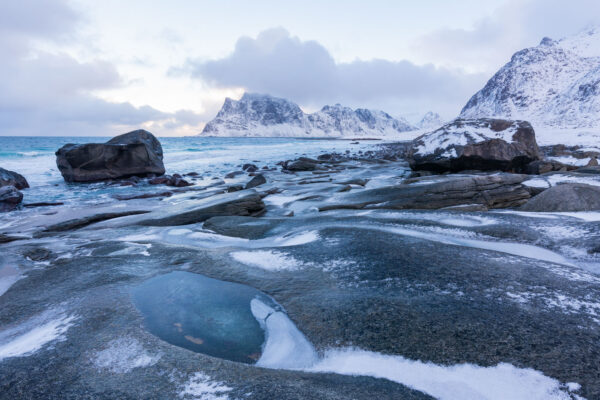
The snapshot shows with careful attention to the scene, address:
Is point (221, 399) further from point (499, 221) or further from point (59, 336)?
point (499, 221)

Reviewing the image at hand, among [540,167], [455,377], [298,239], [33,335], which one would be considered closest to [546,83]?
[540,167]

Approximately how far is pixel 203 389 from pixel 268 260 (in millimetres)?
1676

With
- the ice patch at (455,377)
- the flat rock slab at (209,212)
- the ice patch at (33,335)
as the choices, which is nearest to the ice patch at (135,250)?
the ice patch at (33,335)

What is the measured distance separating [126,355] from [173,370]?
1.10ft

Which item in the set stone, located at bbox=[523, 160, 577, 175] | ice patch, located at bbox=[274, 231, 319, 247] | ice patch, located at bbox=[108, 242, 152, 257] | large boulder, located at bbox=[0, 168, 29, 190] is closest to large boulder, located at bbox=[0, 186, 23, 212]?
large boulder, located at bbox=[0, 168, 29, 190]

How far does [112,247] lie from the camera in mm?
3838

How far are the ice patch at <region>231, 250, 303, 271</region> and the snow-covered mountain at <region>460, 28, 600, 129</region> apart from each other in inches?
3052

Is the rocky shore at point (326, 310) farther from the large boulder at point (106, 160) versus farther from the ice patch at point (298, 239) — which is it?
the large boulder at point (106, 160)

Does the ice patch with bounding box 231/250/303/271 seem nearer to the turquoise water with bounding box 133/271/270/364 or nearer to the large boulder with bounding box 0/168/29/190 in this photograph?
the turquoise water with bounding box 133/271/270/364

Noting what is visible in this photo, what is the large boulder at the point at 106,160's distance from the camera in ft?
46.5

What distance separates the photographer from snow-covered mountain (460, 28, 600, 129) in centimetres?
6625

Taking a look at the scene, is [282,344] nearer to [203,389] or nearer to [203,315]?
[203,389]

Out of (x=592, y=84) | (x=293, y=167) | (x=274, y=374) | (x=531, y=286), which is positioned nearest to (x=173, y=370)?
(x=274, y=374)

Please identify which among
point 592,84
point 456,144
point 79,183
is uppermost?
point 592,84
